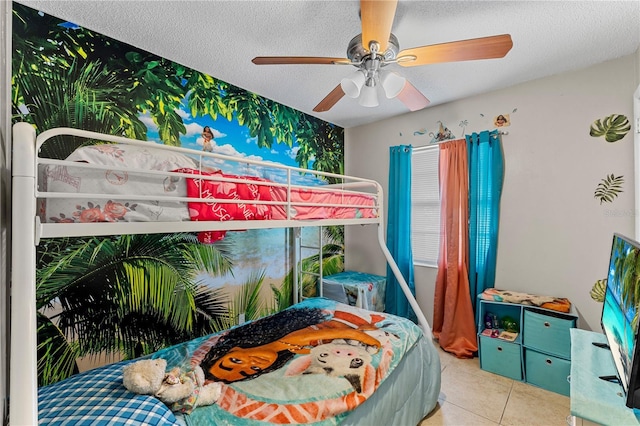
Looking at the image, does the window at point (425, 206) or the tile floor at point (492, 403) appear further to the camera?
the window at point (425, 206)

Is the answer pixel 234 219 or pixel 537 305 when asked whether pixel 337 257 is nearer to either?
pixel 537 305

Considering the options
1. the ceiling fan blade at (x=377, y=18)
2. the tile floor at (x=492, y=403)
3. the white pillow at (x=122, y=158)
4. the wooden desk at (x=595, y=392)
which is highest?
the ceiling fan blade at (x=377, y=18)

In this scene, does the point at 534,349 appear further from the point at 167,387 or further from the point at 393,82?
the point at 167,387

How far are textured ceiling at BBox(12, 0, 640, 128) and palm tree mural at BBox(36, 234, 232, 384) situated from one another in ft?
4.26

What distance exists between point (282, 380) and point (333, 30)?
198cm

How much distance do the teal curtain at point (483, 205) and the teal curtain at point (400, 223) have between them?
2.01 ft

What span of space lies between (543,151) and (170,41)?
2952 mm

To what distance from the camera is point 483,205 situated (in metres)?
2.63

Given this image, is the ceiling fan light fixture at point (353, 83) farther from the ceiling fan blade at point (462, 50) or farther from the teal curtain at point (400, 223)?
the teal curtain at point (400, 223)

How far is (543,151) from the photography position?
7.82 feet

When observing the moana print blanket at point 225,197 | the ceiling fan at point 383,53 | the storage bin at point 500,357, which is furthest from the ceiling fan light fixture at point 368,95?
the storage bin at point 500,357

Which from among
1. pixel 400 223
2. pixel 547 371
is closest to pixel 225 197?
pixel 400 223

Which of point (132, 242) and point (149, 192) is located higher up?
point (149, 192)

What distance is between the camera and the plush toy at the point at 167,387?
113 centimetres
